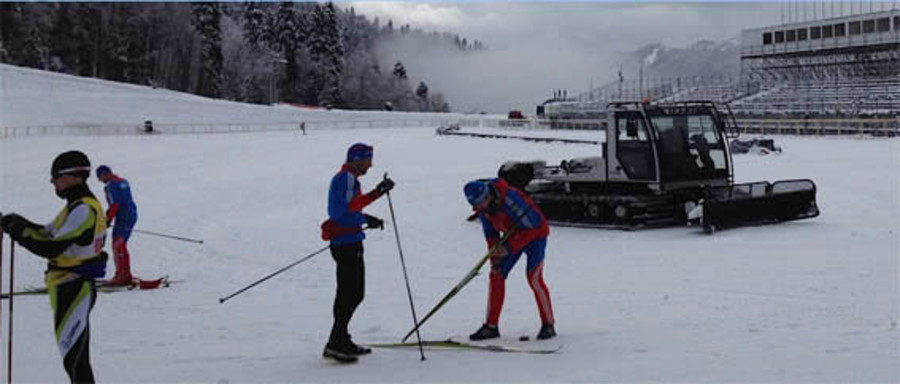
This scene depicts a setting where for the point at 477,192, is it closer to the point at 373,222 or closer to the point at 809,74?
the point at 373,222

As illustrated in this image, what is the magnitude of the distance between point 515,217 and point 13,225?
3863 millimetres

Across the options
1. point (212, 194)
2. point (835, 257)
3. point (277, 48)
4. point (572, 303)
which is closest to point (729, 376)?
point (572, 303)

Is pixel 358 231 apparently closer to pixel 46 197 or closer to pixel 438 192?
pixel 438 192

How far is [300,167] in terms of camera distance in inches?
1273

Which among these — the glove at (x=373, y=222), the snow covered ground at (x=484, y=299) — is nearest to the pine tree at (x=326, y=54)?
the snow covered ground at (x=484, y=299)

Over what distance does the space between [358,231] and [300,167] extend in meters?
25.3

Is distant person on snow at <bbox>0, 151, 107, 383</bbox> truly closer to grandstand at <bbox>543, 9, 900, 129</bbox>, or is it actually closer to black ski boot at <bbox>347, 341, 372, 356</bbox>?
black ski boot at <bbox>347, 341, 372, 356</bbox>

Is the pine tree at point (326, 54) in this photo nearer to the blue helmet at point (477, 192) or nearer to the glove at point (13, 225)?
the blue helmet at point (477, 192)

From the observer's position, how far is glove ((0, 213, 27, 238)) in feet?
18.2

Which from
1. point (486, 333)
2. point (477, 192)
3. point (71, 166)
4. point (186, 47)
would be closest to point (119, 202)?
point (486, 333)

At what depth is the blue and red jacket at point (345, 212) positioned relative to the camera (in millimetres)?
7363

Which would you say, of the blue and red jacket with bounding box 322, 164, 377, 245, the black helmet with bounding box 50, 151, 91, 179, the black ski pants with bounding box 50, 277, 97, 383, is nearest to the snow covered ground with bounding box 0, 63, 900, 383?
the blue and red jacket with bounding box 322, 164, 377, 245

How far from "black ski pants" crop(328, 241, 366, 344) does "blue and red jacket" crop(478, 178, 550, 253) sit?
1186 mm

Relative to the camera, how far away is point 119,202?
41.3ft
